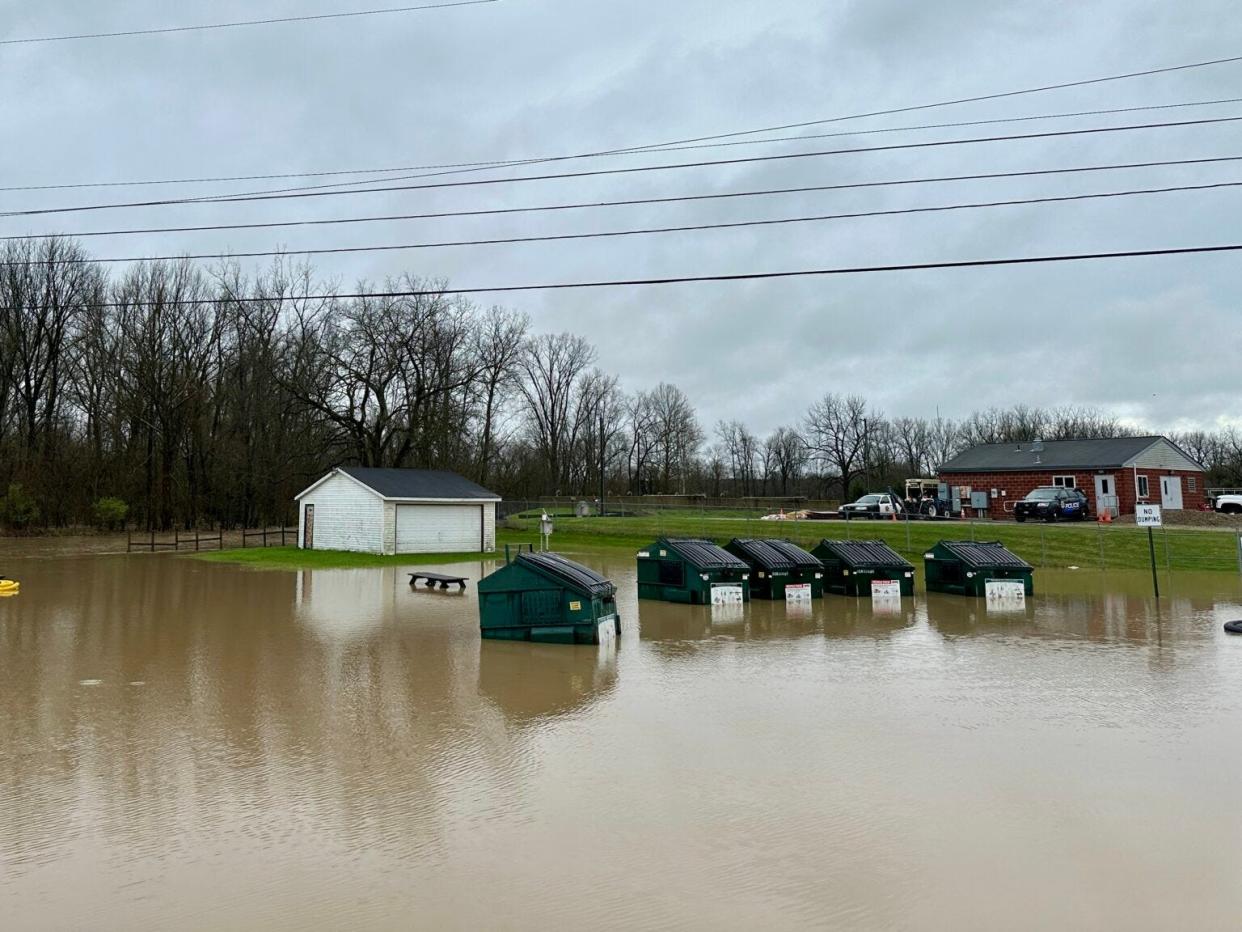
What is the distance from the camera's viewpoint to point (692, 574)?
56.9ft

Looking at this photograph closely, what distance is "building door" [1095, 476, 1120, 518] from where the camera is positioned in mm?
36250

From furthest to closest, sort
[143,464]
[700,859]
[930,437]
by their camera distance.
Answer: [930,437]
[143,464]
[700,859]

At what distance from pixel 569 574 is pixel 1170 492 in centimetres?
3570

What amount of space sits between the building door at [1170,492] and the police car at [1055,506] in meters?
4.76

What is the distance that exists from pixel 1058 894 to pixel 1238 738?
14.3 feet

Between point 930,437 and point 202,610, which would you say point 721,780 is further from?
point 930,437

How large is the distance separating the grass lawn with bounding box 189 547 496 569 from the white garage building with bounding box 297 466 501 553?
0.78 metres

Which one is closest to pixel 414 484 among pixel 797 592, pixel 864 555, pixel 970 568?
pixel 797 592

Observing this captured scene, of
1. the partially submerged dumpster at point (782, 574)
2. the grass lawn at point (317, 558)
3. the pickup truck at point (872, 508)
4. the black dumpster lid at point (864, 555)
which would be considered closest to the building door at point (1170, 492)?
the pickup truck at point (872, 508)

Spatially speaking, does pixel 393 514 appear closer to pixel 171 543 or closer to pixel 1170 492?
pixel 171 543

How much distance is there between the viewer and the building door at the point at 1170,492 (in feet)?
123

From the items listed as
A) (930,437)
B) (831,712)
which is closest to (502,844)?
(831,712)

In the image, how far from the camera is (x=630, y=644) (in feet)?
42.0

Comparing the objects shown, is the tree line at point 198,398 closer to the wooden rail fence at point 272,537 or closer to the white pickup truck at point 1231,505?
the wooden rail fence at point 272,537
